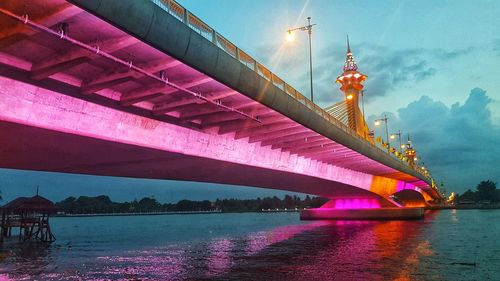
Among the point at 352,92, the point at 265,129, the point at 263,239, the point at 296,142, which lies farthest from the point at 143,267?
the point at 352,92

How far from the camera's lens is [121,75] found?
14.1 meters

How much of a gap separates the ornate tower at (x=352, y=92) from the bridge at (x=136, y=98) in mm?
28273

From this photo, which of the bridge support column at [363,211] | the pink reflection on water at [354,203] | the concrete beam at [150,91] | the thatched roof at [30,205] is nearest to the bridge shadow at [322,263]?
the concrete beam at [150,91]

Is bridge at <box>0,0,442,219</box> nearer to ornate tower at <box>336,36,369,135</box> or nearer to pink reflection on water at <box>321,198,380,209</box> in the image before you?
ornate tower at <box>336,36,369,135</box>

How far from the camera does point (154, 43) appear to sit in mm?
12336

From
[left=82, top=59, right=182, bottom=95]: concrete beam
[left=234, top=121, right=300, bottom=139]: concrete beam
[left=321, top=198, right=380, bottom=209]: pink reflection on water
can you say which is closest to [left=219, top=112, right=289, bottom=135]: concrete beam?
[left=234, top=121, right=300, bottom=139]: concrete beam

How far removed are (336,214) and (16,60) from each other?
62561 millimetres

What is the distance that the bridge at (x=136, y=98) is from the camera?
11.6 meters

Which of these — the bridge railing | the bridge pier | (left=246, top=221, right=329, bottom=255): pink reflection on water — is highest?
the bridge railing

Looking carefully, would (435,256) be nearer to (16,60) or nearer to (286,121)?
(286,121)

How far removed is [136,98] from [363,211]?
57235 millimetres

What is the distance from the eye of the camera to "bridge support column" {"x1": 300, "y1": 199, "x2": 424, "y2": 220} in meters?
65.6

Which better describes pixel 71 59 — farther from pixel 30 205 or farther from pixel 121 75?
pixel 30 205

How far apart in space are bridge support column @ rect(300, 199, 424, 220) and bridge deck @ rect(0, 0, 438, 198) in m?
46.1
